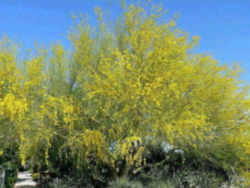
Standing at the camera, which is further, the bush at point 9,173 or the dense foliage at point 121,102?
the bush at point 9,173

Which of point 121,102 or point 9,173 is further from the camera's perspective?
point 9,173

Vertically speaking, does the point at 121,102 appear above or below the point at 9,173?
above

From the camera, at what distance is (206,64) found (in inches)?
395

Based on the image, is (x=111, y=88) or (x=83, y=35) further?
(x=83, y=35)

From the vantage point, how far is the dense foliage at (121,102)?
310 inches

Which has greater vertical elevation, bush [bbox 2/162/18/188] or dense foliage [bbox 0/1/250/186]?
dense foliage [bbox 0/1/250/186]

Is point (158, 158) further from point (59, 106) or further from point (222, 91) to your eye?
point (59, 106)

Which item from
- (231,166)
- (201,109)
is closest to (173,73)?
(201,109)

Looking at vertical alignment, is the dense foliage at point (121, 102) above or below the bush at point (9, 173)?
above

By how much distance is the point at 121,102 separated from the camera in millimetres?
7953

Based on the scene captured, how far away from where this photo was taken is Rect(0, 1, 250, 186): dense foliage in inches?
310

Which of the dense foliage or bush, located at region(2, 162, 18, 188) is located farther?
bush, located at region(2, 162, 18, 188)

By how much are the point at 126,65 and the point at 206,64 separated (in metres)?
3.44

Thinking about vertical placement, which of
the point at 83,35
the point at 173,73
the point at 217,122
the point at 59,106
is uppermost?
the point at 83,35
